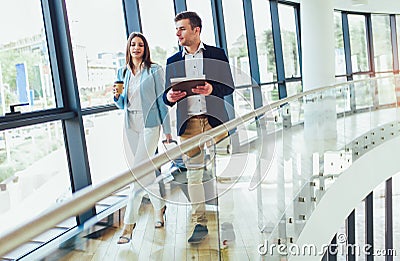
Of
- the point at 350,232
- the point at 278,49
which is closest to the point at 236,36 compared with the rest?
the point at 278,49

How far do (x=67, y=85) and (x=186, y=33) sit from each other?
5.06 feet

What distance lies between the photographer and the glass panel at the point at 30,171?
137 inches

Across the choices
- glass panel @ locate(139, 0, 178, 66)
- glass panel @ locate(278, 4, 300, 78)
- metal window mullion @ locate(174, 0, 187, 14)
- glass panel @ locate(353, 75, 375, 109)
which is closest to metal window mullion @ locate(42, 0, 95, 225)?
glass panel @ locate(139, 0, 178, 66)

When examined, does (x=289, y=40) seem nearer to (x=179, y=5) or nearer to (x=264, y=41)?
(x=264, y=41)

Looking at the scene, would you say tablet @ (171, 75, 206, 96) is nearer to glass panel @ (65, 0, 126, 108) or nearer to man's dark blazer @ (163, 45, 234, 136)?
man's dark blazer @ (163, 45, 234, 136)

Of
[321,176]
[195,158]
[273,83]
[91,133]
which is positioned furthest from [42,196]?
[273,83]

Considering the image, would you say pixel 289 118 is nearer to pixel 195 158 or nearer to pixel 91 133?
pixel 91 133

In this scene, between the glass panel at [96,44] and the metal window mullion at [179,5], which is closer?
the glass panel at [96,44]

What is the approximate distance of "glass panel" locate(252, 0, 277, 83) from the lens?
8.57 meters

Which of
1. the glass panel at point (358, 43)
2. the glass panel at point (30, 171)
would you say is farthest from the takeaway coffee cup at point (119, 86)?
the glass panel at point (358, 43)

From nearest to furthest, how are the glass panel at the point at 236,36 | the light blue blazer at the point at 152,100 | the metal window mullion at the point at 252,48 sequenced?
the light blue blazer at the point at 152,100 < the glass panel at the point at 236,36 < the metal window mullion at the point at 252,48

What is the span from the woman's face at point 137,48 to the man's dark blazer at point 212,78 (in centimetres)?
46

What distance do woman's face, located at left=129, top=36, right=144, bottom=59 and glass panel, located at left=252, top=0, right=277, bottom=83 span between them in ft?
17.7

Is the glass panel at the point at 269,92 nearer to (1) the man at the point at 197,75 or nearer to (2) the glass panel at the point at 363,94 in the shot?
(2) the glass panel at the point at 363,94
